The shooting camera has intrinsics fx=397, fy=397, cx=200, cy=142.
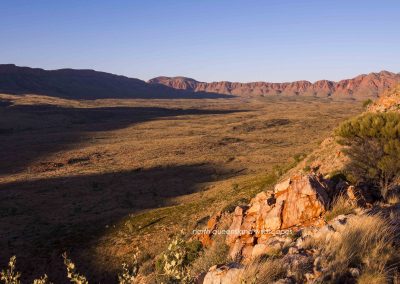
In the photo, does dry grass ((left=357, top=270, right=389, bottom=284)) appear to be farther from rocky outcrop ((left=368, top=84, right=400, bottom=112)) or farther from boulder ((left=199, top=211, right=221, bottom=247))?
rocky outcrop ((left=368, top=84, right=400, bottom=112))

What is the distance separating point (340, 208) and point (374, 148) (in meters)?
7.19

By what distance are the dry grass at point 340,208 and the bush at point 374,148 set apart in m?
3.66

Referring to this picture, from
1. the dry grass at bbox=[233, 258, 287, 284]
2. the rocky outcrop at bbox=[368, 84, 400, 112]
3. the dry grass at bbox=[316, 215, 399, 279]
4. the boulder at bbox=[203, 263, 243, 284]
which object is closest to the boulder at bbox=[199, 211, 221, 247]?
the dry grass at bbox=[316, 215, 399, 279]

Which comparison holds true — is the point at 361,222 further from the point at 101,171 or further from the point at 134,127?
the point at 134,127

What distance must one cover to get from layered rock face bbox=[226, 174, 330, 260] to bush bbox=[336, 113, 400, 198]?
3.47 metres

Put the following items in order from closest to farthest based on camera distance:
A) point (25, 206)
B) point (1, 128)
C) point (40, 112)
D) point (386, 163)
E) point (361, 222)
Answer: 1. point (361, 222)
2. point (386, 163)
3. point (25, 206)
4. point (1, 128)
5. point (40, 112)

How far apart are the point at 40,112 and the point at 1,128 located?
24978mm

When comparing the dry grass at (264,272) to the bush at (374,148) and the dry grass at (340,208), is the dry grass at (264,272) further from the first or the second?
the bush at (374,148)

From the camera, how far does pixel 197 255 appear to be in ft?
43.5

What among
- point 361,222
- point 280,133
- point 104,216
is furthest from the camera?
point 280,133

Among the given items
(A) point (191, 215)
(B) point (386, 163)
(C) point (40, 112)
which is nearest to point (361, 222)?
(B) point (386, 163)

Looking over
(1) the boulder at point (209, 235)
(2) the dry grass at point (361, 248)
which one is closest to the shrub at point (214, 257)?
(1) the boulder at point (209, 235)

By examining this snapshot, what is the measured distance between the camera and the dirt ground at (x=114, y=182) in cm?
2117

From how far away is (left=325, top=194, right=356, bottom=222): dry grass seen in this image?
9.75m
